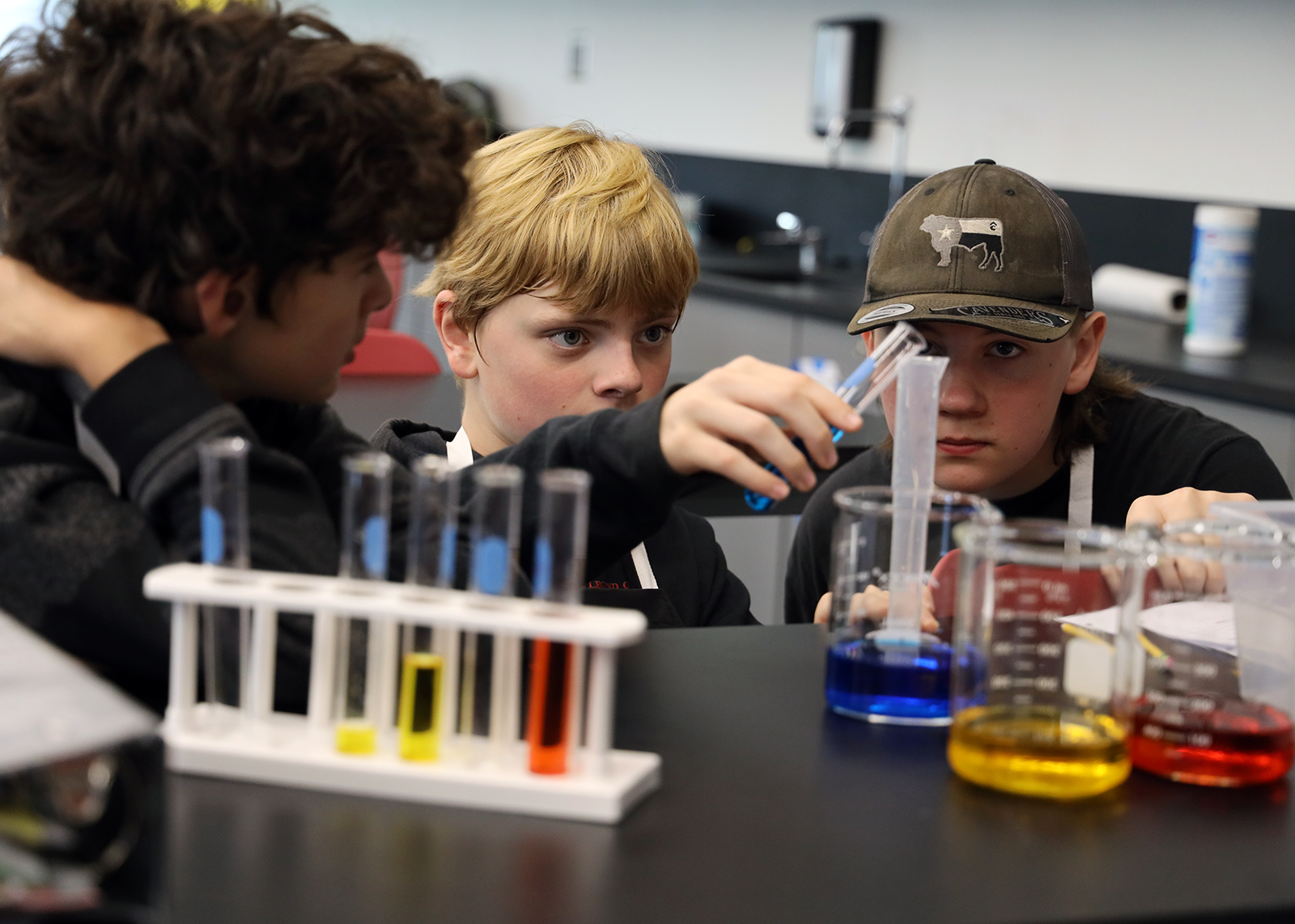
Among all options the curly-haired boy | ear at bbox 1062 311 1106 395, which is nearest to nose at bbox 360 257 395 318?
the curly-haired boy

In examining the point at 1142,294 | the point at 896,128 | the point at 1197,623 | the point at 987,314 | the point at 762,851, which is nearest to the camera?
the point at 762,851

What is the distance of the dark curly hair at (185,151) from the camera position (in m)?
0.89

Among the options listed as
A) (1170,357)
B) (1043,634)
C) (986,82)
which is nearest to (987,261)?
→ (1043,634)

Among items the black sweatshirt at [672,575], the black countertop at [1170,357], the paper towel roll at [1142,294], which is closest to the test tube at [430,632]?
the black sweatshirt at [672,575]

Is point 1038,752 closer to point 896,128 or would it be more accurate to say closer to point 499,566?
point 499,566

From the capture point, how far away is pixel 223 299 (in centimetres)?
95

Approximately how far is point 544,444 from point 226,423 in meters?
0.26

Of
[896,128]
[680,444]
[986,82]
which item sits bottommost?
[680,444]

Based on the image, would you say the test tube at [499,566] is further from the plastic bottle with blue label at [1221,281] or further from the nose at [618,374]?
the plastic bottle with blue label at [1221,281]

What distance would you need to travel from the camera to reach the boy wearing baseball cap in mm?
1425

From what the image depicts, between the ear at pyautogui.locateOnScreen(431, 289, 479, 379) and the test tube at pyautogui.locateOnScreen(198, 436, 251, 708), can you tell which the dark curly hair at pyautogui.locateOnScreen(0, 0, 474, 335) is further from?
the ear at pyautogui.locateOnScreen(431, 289, 479, 379)

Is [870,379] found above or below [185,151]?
below

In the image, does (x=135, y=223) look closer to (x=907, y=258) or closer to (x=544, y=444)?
(x=544, y=444)

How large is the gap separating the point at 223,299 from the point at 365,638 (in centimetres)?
32
